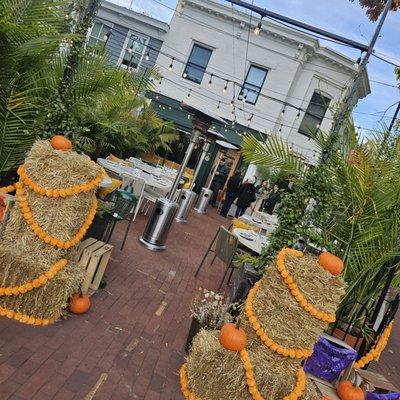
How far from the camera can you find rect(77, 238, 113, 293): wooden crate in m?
4.64

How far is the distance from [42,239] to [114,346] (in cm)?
127

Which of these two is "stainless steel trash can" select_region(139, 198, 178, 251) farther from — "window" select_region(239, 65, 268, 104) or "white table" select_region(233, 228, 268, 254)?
"window" select_region(239, 65, 268, 104)

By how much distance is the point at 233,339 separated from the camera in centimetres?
350

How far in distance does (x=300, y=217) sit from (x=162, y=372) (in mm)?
2330

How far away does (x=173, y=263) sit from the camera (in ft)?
23.8

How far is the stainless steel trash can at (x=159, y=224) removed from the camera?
24.6 ft

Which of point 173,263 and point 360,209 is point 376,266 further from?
point 173,263

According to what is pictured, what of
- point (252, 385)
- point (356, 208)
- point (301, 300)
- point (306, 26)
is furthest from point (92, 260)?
point (306, 26)

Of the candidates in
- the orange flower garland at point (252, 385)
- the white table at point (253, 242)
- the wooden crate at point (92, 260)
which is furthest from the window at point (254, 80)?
the orange flower garland at point (252, 385)

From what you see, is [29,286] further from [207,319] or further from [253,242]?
[253,242]

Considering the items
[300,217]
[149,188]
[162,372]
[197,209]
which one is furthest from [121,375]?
[197,209]

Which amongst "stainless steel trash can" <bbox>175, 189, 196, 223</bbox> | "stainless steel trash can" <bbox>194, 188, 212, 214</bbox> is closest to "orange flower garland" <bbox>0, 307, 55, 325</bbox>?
"stainless steel trash can" <bbox>175, 189, 196, 223</bbox>

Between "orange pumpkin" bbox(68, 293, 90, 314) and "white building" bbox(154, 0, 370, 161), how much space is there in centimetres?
1417

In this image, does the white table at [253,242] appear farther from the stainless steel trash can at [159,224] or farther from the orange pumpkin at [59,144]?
the orange pumpkin at [59,144]
